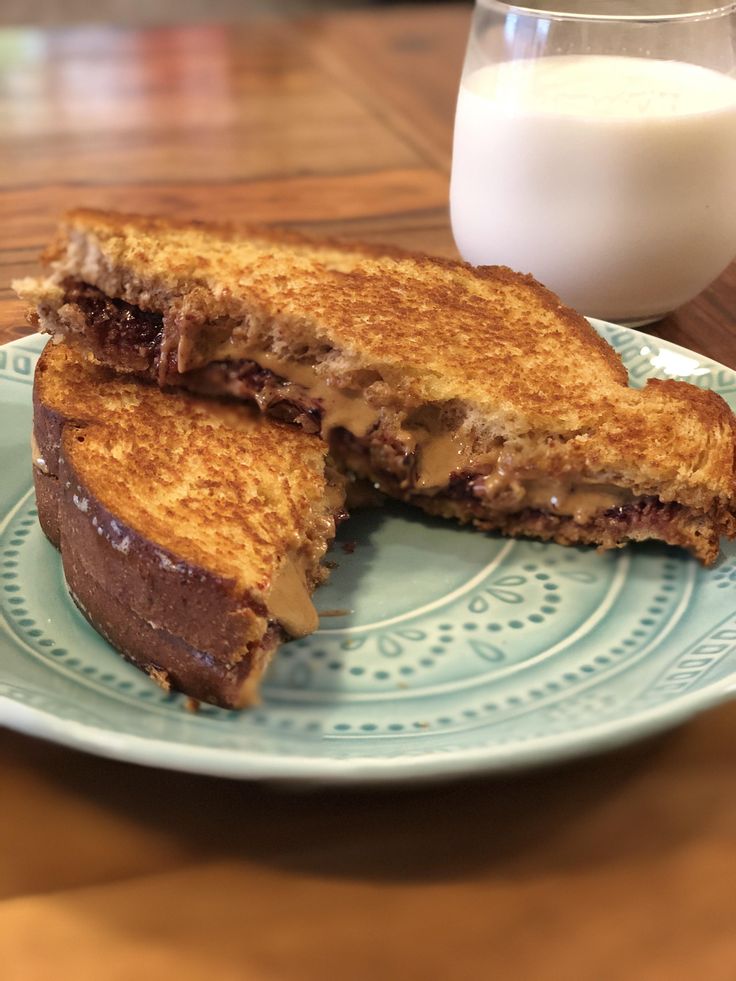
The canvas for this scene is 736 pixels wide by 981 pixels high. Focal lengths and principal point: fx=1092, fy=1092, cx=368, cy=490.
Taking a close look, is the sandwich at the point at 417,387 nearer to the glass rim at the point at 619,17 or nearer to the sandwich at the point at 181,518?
the sandwich at the point at 181,518

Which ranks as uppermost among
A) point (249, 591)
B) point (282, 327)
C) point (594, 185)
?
point (594, 185)

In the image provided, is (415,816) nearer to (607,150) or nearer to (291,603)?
(291,603)

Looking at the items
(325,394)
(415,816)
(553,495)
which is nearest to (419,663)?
(415,816)

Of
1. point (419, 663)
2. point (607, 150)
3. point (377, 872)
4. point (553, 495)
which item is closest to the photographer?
point (377, 872)

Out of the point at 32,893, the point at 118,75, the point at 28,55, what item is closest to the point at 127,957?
the point at 32,893

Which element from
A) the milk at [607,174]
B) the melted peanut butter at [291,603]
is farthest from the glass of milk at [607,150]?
the melted peanut butter at [291,603]

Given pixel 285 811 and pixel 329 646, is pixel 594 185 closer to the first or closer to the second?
pixel 329 646

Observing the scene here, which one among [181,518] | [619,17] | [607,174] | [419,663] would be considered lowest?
[419,663]
